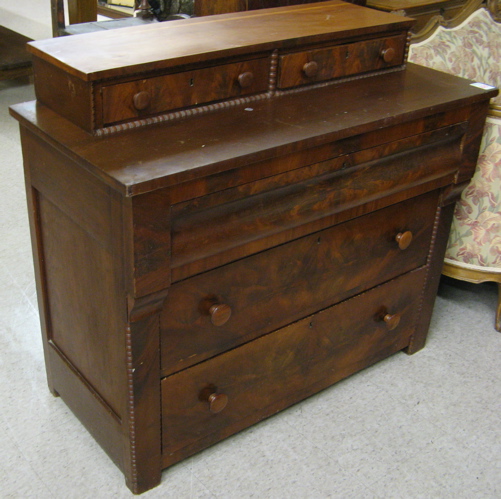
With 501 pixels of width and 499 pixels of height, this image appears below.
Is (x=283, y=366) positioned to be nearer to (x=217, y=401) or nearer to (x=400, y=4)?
(x=217, y=401)

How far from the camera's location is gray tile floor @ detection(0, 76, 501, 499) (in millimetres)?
1727

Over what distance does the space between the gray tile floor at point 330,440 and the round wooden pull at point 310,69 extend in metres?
0.92

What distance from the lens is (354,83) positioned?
1.84m

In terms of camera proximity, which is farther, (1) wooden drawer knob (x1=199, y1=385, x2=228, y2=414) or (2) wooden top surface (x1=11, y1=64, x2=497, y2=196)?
(1) wooden drawer knob (x1=199, y1=385, x2=228, y2=414)

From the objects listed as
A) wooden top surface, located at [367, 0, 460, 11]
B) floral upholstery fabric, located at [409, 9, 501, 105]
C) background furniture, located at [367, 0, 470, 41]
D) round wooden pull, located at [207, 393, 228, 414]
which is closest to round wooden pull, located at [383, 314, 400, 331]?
round wooden pull, located at [207, 393, 228, 414]

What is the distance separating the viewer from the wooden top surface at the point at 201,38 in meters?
1.44

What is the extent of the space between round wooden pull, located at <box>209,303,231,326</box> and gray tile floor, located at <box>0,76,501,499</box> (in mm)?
446

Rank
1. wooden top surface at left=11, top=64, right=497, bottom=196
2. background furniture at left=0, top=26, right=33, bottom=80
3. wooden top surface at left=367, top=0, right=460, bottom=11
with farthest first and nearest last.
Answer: background furniture at left=0, top=26, right=33, bottom=80 → wooden top surface at left=367, top=0, right=460, bottom=11 → wooden top surface at left=11, top=64, right=497, bottom=196

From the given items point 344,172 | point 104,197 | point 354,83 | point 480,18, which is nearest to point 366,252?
point 344,172

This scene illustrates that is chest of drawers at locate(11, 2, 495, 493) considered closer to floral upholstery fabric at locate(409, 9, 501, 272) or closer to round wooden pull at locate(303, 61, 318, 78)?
round wooden pull at locate(303, 61, 318, 78)

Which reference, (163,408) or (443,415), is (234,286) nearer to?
(163,408)

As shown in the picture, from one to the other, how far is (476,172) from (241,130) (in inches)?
39.9

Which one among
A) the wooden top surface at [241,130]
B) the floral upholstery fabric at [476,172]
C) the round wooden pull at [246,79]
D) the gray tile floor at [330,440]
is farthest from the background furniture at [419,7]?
the round wooden pull at [246,79]

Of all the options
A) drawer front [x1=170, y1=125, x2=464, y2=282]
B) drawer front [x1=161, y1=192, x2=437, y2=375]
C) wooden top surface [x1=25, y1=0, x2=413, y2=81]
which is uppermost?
wooden top surface [x1=25, y1=0, x2=413, y2=81]
